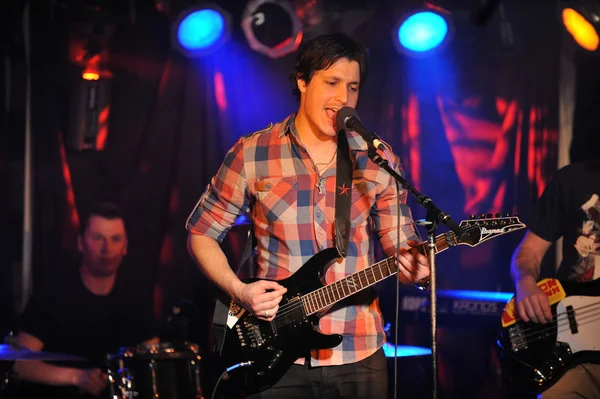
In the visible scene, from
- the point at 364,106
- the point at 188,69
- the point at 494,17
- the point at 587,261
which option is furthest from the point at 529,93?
the point at 188,69

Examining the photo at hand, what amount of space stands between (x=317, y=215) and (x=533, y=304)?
139cm

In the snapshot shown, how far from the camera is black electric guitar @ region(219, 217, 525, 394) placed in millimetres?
3318

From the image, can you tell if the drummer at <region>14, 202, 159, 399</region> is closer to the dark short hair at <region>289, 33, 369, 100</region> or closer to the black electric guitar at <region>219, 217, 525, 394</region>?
A: the black electric guitar at <region>219, 217, 525, 394</region>

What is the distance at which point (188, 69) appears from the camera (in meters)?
6.31

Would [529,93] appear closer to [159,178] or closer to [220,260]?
[159,178]

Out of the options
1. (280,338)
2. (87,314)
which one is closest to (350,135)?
(280,338)

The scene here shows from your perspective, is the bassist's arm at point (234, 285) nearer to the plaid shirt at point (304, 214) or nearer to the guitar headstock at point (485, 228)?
the plaid shirt at point (304, 214)

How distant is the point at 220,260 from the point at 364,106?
3039 millimetres

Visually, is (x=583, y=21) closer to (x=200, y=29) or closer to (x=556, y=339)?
(x=556, y=339)

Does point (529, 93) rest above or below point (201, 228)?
above

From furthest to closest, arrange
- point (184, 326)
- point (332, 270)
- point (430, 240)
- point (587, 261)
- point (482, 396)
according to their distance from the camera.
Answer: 1. point (482, 396)
2. point (184, 326)
3. point (587, 261)
4. point (332, 270)
5. point (430, 240)

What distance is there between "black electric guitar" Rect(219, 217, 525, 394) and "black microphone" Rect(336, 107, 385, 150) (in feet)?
1.83

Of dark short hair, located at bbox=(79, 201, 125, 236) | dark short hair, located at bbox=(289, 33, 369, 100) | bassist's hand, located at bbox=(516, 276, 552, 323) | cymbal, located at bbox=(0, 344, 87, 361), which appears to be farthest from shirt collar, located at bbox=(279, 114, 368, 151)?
dark short hair, located at bbox=(79, 201, 125, 236)

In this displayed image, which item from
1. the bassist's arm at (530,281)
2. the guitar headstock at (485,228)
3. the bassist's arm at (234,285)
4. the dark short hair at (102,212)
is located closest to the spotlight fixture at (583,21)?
the bassist's arm at (530,281)
